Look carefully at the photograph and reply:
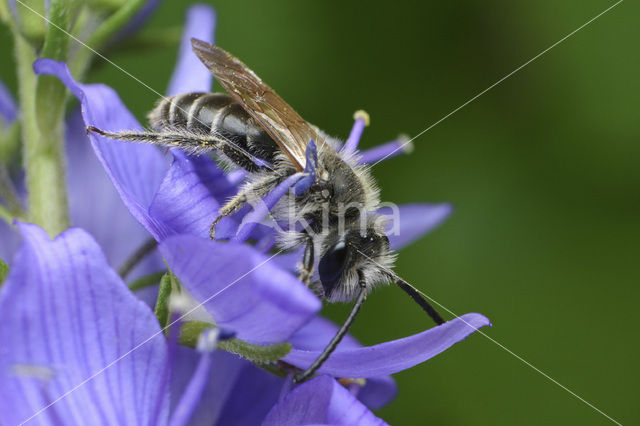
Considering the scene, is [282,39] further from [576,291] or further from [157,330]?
[157,330]

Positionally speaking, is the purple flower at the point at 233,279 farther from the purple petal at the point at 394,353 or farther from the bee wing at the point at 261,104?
the bee wing at the point at 261,104

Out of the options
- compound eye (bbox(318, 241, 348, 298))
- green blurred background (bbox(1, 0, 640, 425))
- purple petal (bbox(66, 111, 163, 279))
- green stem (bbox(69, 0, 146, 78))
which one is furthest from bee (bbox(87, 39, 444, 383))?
green blurred background (bbox(1, 0, 640, 425))

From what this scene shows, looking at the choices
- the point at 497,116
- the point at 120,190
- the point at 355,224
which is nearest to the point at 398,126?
the point at 497,116

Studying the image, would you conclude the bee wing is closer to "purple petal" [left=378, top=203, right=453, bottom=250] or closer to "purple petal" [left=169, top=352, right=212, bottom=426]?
"purple petal" [left=378, top=203, right=453, bottom=250]

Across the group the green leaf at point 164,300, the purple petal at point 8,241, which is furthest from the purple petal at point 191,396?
the purple petal at point 8,241

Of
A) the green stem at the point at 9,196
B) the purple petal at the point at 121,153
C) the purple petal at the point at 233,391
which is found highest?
the purple petal at the point at 121,153

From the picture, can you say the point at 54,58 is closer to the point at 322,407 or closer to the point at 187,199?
the point at 187,199
